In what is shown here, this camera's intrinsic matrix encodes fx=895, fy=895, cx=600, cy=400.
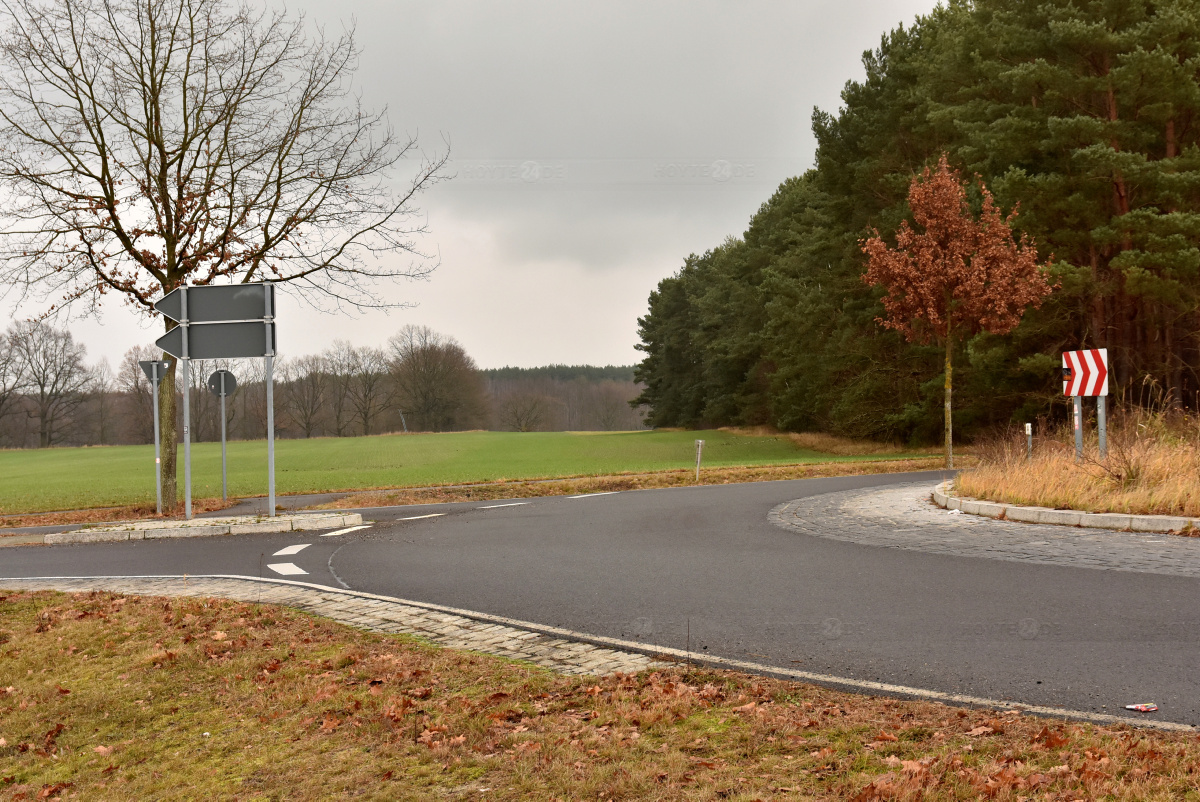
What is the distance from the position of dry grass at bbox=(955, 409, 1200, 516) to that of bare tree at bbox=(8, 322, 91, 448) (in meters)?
97.2

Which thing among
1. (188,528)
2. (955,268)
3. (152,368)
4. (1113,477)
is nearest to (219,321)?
(188,528)

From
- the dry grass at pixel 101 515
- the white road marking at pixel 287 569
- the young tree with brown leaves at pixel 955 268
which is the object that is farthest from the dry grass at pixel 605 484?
the white road marking at pixel 287 569

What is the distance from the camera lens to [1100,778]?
3602 mm

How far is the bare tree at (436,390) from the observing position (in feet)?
350

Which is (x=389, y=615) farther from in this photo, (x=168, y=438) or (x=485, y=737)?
(x=168, y=438)

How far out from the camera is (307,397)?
371 feet

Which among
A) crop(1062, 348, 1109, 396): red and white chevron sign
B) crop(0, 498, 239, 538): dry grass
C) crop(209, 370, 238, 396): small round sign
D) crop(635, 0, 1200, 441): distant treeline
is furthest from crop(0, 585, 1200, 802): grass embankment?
crop(635, 0, 1200, 441): distant treeline

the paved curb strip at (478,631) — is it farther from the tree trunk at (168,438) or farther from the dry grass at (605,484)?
the dry grass at (605,484)

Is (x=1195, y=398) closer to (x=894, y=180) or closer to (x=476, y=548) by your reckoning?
(x=894, y=180)

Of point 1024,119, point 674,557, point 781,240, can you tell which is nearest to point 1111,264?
point 1024,119

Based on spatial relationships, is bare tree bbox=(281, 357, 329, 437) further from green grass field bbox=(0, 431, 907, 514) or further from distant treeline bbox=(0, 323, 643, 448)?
green grass field bbox=(0, 431, 907, 514)

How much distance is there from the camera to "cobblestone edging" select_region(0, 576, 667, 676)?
598 centimetres

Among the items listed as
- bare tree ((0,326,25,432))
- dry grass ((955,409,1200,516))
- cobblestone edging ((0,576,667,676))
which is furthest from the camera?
bare tree ((0,326,25,432))

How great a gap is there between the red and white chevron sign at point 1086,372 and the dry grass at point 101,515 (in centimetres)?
1651
